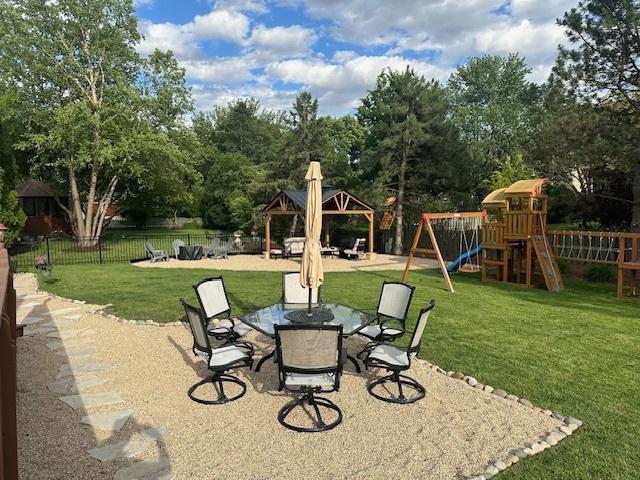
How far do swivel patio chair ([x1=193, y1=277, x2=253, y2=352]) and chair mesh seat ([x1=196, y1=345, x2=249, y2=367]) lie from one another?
2.27 feet

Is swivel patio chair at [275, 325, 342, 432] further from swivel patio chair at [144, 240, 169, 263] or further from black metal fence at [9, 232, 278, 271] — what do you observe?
swivel patio chair at [144, 240, 169, 263]

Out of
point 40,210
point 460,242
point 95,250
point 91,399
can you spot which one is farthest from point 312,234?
point 40,210

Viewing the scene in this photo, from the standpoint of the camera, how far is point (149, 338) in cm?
699

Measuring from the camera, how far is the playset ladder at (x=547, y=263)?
1159 centimetres

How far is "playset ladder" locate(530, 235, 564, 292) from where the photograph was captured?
11594 mm

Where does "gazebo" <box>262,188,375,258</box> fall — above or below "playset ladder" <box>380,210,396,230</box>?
above

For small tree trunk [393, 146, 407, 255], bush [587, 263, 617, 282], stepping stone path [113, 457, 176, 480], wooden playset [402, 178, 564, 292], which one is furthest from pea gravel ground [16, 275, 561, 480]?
small tree trunk [393, 146, 407, 255]

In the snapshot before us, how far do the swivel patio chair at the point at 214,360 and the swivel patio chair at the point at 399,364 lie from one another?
146 cm

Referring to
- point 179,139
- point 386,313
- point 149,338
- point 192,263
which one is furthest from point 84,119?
point 386,313

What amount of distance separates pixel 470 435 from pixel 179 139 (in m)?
25.2

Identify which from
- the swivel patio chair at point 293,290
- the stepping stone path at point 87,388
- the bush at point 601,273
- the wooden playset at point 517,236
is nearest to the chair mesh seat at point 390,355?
the swivel patio chair at point 293,290

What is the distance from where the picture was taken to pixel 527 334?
283 inches

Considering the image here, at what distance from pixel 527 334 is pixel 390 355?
3304mm

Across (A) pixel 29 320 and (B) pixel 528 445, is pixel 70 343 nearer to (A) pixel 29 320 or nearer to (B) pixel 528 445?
(A) pixel 29 320
